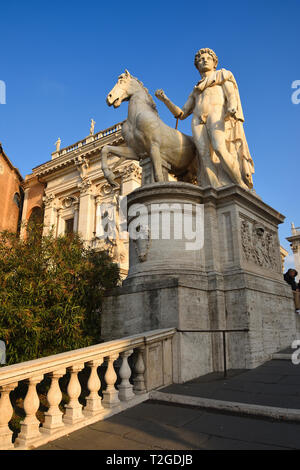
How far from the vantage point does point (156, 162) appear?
22.7 feet

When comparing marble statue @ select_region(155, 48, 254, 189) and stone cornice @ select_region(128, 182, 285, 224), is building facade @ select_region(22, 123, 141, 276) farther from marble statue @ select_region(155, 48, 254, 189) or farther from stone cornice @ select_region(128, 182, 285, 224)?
stone cornice @ select_region(128, 182, 285, 224)

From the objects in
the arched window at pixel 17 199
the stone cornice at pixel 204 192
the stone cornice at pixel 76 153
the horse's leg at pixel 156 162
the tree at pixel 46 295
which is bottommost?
the tree at pixel 46 295

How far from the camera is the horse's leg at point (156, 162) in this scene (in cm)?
693

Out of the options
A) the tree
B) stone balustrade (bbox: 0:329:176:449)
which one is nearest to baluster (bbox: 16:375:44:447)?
stone balustrade (bbox: 0:329:176:449)

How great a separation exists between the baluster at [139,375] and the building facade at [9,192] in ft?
72.9

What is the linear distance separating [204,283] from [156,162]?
2609 mm

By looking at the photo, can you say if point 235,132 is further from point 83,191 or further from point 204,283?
point 83,191

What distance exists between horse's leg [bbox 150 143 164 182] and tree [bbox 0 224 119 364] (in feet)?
6.73

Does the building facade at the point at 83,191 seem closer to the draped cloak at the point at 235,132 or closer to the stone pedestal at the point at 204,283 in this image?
the draped cloak at the point at 235,132

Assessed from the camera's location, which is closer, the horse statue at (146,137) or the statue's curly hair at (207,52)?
the horse statue at (146,137)

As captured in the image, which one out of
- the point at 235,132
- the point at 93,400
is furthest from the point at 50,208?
the point at 93,400

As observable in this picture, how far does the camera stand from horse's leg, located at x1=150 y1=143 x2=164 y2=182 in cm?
693

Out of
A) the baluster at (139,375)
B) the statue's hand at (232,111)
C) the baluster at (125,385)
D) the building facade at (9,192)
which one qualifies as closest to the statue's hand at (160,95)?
the statue's hand at (232,111)

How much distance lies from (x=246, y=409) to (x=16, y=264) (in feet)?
12.4
